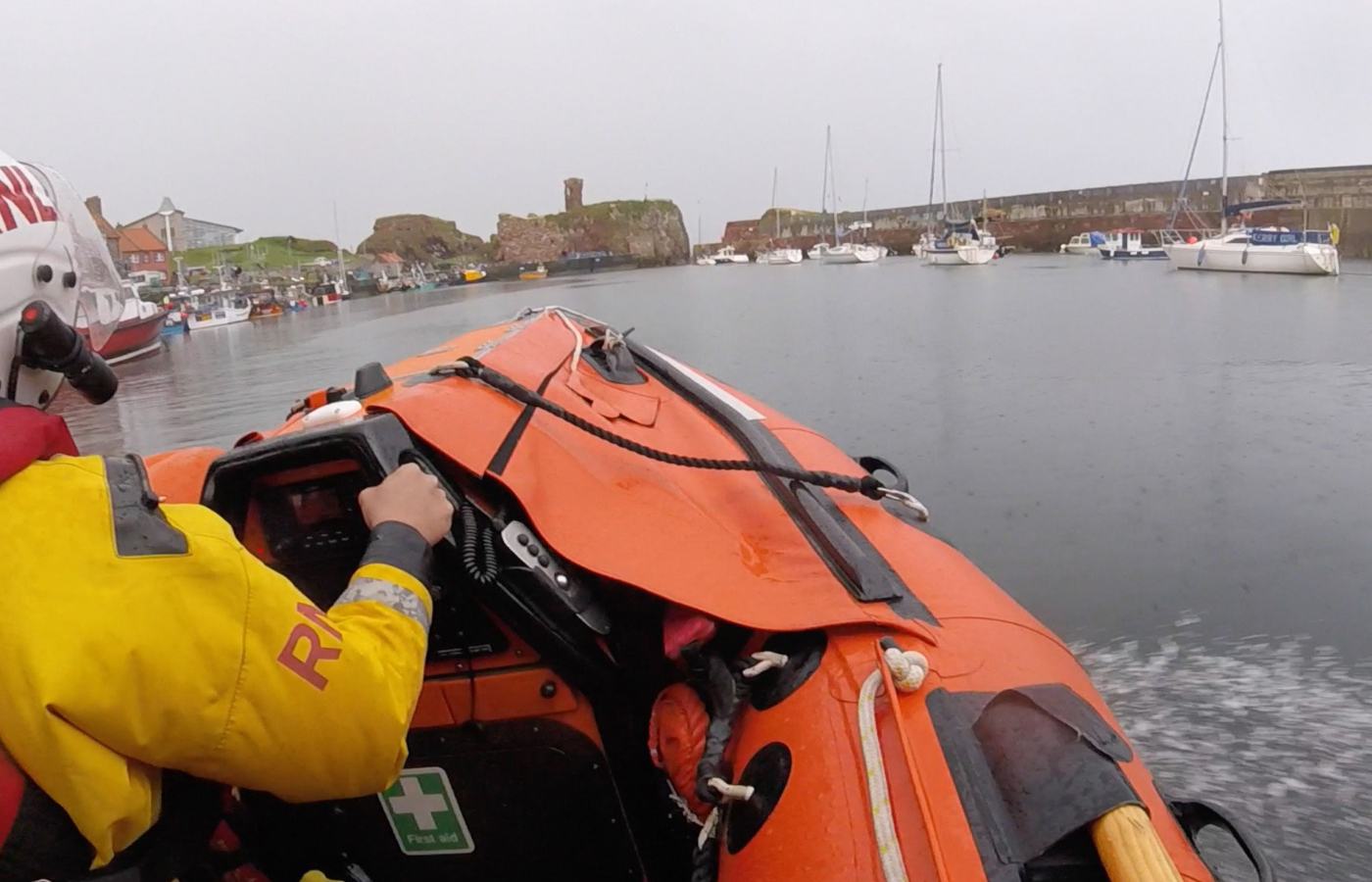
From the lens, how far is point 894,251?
224 ft

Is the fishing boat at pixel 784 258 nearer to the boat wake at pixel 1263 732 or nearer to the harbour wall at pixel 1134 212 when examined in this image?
the harbour wall at pixel 1134 212

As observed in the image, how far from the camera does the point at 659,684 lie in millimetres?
1894

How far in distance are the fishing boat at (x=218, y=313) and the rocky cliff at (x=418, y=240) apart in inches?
1665

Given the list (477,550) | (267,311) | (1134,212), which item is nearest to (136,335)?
(267,311)

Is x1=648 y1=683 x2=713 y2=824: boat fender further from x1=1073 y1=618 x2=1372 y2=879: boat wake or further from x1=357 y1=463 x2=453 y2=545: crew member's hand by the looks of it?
x1=1073 y1=618 x2=1372 y2=879: boat wake

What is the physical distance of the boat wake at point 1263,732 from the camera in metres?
2.61

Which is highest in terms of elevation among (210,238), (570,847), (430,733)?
(210,238)

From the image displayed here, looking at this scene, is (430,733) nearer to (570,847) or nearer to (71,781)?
(570,847)

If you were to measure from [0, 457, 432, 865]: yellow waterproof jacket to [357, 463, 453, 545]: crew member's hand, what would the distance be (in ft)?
0.93

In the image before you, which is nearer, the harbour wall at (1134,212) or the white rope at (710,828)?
the white rope at (710,828)

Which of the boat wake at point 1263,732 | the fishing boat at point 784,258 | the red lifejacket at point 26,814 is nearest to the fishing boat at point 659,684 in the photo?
the red lifejacket at point 26,814

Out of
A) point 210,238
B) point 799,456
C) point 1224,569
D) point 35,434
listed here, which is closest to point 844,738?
point 35,434

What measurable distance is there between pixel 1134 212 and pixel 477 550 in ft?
209

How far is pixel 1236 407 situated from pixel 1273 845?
6045mm
